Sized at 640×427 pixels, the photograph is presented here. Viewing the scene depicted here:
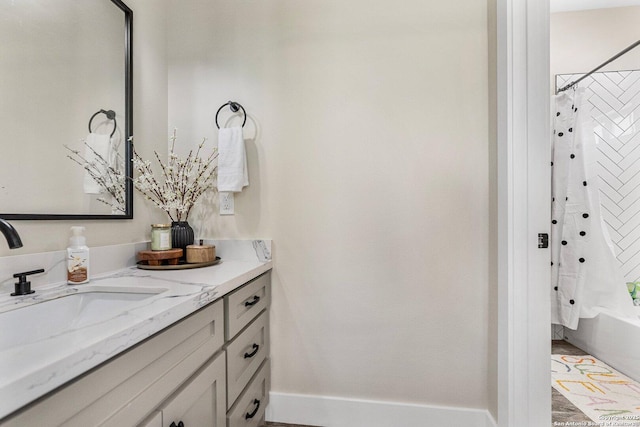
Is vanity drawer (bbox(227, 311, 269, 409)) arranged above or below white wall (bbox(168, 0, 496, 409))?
below

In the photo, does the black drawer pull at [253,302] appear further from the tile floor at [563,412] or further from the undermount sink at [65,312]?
the tile floor at [563,412]

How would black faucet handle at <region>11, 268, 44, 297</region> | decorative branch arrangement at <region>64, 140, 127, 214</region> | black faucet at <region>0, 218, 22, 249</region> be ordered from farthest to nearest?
decorative branch arrangement at <region>64, 140, 127, 214</region> < black faucet handle at <region>11, 268, 44, 297</region> < black faucet at <region>0, 218, 22, 249</region>

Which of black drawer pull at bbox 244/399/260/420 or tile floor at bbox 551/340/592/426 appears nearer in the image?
black drawer pull at bbox 244/399/260/420

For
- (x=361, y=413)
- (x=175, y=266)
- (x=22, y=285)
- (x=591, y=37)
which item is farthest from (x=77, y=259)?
(x=591, y=37)

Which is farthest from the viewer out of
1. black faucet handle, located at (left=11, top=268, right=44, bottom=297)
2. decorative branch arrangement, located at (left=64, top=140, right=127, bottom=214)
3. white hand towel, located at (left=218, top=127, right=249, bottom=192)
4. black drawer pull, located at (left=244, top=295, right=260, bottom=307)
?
white hand towel, located at (left=218, top=127, right=249, bottom=192)

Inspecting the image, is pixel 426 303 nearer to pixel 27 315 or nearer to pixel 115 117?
pixel 27 315

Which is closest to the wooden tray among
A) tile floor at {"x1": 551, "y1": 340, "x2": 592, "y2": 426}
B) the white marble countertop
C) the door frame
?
the white marble countertop

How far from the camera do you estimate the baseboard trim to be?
1556mm

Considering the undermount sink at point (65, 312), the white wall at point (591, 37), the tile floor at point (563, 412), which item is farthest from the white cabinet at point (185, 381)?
the white wall at point (591, 37)

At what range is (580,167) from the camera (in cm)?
241

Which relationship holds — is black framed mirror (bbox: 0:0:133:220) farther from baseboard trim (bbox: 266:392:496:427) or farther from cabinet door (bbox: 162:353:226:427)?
baseboard trim (bbox: 266:392:496:427)

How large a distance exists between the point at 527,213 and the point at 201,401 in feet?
4.47

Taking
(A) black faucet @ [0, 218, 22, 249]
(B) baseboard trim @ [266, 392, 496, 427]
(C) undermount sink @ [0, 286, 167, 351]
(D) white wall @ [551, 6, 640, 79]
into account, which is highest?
(D) white wall @ [551, 6, 640, 79]

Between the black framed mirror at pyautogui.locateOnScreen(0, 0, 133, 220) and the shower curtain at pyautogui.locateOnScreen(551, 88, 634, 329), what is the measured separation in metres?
2.84
